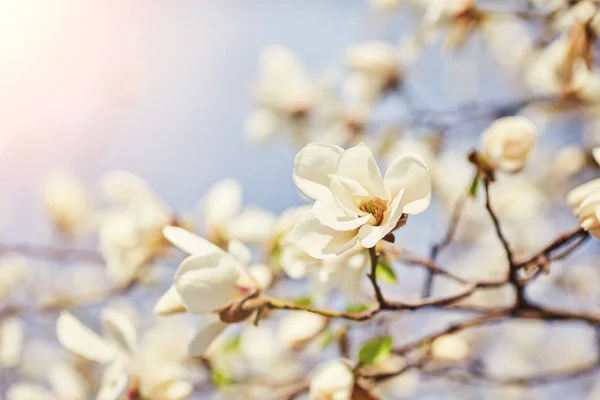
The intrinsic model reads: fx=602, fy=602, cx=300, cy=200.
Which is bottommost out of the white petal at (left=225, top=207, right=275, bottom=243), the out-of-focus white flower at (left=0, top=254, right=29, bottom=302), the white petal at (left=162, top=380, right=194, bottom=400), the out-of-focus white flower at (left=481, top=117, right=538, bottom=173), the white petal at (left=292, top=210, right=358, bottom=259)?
the out-of-focus white flower at (left=0, top=254, right=29, bottom=302)

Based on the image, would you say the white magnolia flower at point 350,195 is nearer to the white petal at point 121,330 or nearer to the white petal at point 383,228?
the white petal at point 383,228

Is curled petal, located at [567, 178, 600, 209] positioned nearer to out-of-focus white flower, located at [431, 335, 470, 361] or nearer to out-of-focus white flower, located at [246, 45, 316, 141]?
out-of-focus white flower, located at [431, 335, 470, 361]

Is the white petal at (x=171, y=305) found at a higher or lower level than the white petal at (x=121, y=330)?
higher

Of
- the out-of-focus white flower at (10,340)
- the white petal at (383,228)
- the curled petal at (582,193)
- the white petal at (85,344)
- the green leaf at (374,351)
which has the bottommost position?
the out-of-focus white flower at (10,340)

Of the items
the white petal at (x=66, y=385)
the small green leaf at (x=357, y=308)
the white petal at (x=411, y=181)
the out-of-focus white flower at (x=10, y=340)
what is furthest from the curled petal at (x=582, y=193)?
the out-of-focus white flower at (x=10, y=340)

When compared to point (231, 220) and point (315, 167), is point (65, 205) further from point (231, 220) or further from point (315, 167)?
point (315, 167)

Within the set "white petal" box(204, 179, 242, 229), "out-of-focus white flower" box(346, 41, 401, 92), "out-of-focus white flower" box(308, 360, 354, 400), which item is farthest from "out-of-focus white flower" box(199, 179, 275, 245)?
"out-of-focus white flower" box(346, 41, 401, 92)
